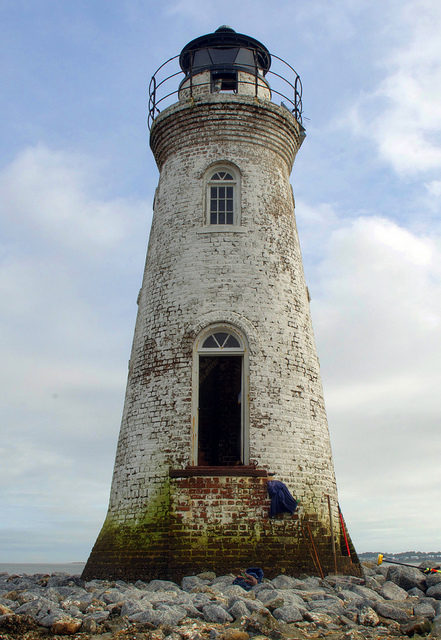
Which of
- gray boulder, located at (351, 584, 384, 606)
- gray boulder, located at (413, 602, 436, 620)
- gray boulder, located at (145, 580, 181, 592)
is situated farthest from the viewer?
gray boulder, located at (145, 580, 181, 592)

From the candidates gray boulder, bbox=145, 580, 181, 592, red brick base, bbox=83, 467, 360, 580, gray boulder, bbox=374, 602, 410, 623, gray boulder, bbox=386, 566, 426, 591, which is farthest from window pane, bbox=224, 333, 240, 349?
gray boulder, bbox=374, 602, 410, 623

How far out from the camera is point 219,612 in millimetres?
8719

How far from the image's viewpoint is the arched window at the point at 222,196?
15078mm

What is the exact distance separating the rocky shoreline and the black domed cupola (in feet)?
38.6

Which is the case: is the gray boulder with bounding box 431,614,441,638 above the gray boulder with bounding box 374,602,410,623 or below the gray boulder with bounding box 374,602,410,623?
below

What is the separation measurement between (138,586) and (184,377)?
3970mm

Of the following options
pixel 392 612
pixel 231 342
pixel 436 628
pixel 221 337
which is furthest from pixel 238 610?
pixel 221 337

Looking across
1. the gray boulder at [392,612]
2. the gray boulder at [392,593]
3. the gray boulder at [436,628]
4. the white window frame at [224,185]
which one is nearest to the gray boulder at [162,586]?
the gray boulder at [392,612]

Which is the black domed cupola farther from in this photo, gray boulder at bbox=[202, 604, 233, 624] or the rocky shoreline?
gray boulder at bbox=[202, 604, 233, 624]

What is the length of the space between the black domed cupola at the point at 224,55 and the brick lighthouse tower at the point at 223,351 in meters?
0.04

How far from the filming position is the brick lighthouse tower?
12.4 metres

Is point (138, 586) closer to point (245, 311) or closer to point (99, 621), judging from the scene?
point (99, 621)

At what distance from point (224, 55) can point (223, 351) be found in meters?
8.08

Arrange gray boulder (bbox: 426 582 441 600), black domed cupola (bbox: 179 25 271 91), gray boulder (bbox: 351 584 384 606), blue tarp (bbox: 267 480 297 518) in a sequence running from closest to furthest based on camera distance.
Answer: gray boulder (bbox: 351 584 384 606) < gray boulder (bbox: 426 582 441 600) < blue tarp (bbox: 267 480 297 518) < black domed cupola (bbox: 179 25 271 91)
